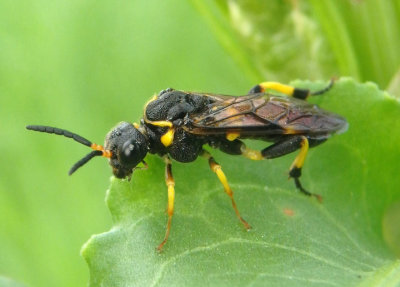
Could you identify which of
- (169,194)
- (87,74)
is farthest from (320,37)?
(87,74)

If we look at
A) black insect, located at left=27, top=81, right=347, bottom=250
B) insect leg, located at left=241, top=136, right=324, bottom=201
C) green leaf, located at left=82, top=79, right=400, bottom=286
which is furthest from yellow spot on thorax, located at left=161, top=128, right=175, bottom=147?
insect leg, located at left=241, top=136, right=324, bottom=201

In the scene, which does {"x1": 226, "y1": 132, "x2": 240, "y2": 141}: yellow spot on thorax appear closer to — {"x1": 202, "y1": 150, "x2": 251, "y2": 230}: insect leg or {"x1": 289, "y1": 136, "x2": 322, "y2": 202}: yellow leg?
{"x1": 202, "y1": 150, "x2": 251, "y2": 230}: insect leg

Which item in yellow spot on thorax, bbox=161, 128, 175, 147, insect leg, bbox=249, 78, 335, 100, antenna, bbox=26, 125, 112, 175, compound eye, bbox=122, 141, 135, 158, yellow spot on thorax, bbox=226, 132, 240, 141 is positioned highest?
antenna, bbox=26, 125, 112, 175

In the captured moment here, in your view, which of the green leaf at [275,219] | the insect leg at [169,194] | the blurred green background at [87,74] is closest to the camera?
the green leaf at [275,219]

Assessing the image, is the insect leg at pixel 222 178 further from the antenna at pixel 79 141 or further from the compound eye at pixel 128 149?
the antenna at pixel 79 141

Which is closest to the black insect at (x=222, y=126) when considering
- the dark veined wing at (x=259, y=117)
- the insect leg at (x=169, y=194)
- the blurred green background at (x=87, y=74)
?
the dark veined wing at (x=259, y=117)

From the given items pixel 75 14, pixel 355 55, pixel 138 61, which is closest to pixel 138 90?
pixel 138 61

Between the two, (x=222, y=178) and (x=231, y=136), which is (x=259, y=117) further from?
(x=222, y=178)

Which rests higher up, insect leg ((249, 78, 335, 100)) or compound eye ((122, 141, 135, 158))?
compound eye ((122, 141, 135, 158))
